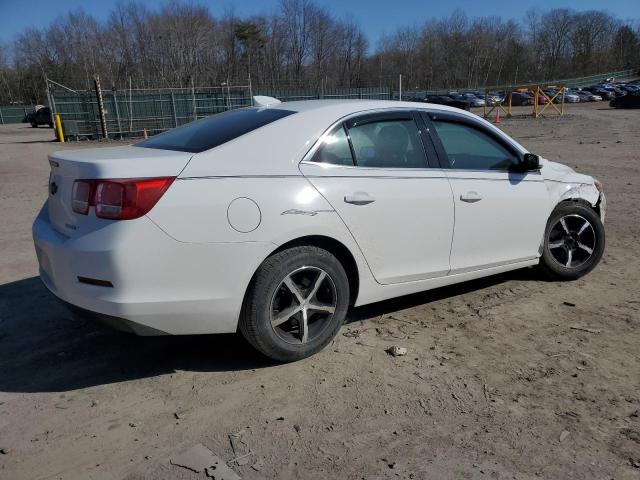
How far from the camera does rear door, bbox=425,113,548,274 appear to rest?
13.2ft

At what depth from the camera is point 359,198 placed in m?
3.46

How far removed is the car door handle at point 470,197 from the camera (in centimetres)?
398

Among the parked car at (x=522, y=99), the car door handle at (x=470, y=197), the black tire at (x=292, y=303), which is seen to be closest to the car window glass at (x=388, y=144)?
the car door handle at (x=470, y=197)

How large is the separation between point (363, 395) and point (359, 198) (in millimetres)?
1208

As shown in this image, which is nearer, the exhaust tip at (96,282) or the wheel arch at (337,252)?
the exhaust tip at (96,282)

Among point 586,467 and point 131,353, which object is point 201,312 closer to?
point 131,353

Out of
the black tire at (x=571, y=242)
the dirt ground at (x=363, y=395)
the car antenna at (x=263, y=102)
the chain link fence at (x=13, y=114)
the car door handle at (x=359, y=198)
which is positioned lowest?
the chain link fence at (x=13, y=114)

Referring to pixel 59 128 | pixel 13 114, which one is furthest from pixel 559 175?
pixel 13 114

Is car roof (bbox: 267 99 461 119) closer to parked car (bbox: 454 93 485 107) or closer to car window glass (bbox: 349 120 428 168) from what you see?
car window glass (bbox: 349 120 428 168)

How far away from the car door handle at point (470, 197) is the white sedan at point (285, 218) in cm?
1

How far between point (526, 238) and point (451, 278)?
85 cm

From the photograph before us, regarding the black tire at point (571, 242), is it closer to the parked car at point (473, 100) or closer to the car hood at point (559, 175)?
the car hood at point (559, 175)

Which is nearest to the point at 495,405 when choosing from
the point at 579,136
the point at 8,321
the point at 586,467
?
the point at 586,467

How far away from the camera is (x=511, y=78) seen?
107625mm
